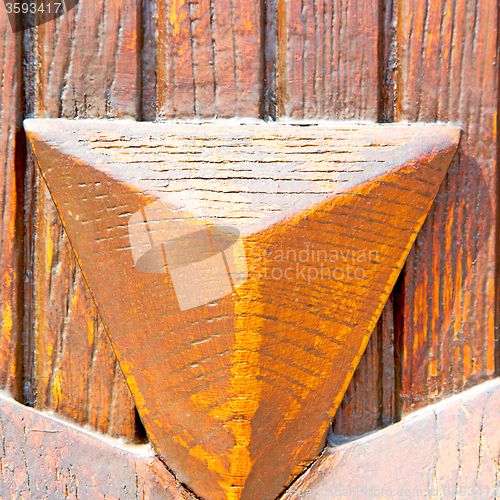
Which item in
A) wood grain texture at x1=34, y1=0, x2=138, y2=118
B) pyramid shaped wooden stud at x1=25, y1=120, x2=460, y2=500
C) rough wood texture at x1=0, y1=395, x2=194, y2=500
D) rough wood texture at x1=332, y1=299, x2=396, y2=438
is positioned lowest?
rough wood texture at x1=0, y1=395, x2=194, y2=500

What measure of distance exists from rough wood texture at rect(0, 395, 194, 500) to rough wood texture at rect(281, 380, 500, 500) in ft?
0.64

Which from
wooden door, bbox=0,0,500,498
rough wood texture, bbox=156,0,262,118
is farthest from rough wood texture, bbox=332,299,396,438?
rough wood texture, bbox=156,0,262,118

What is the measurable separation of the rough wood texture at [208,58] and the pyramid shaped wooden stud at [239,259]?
0.06m

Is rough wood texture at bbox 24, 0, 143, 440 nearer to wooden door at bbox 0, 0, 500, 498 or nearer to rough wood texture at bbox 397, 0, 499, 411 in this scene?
wooden door at bbox 0, 0, 500, 498

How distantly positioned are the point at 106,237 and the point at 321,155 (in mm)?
296

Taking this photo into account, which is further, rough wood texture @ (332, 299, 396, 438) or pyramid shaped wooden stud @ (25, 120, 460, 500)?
rough wood texture @ (332, 299, 396, 438)

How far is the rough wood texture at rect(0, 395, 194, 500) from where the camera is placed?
1.64 ft

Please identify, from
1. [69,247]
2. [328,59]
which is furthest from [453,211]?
[69,247]

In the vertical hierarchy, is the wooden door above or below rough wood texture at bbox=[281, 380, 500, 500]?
above

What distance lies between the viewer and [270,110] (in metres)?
0.54

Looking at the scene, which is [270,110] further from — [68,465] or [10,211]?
[68,465]

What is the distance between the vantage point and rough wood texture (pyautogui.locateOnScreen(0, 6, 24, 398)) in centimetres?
52

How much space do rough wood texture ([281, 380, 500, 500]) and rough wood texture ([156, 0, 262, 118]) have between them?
0.50 metres

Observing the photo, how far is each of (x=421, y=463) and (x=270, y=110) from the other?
1.76ft
